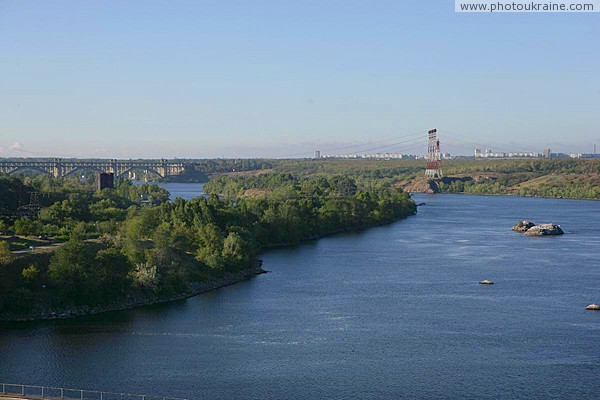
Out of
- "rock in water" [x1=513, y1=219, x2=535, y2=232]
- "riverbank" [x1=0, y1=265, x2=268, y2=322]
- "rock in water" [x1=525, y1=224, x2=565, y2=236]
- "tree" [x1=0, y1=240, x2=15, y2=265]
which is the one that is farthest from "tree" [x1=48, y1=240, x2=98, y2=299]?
"rock in water" [x1=513, y1=219, x2=535, y2=232]

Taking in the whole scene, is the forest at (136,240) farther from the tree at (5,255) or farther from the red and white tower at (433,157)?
the red and white tower at (433,157)

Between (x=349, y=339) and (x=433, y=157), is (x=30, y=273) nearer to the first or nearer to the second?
(x=349, y=339)

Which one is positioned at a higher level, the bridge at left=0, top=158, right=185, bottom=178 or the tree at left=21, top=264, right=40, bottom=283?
the bridge at left=0, top=158, right=185, bottom=178

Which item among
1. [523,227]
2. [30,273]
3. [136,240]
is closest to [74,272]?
[30,273]

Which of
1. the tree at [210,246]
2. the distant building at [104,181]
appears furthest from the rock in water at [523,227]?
the distant building at [104,181]

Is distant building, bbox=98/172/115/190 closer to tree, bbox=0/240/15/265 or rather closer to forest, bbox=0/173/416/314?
forest, bbox=0/173/416/314

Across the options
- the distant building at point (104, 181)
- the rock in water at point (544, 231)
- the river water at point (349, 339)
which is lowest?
the river water at point (349, 339)
